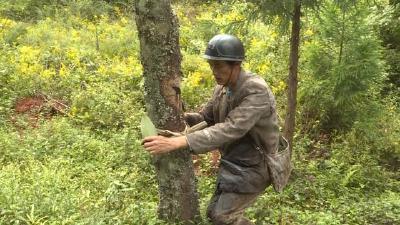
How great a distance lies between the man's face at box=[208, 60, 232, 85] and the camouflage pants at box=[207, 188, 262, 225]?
3.40 ft

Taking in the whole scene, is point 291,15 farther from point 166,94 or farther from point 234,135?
point 234,135

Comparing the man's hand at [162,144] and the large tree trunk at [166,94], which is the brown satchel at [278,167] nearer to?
the large tree trunk at [166,94]

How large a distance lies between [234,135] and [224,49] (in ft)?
2.32

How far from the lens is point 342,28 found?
27.7 ft

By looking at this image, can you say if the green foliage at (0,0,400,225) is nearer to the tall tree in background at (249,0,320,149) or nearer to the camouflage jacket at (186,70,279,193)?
the tall tree in background at (249,0,320,149)

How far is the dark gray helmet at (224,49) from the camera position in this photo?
12.8 feet

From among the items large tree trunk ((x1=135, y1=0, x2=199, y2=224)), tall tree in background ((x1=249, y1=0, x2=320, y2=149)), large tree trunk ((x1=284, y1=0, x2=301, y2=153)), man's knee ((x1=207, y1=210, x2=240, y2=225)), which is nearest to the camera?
large tree trunk ((x1=135, y1=0, x2=199, y2=224))

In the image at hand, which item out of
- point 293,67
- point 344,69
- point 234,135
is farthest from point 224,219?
point 344,69

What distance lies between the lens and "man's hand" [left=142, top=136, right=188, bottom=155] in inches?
147

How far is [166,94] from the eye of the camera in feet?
13.4

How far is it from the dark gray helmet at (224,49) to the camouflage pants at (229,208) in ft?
4.07

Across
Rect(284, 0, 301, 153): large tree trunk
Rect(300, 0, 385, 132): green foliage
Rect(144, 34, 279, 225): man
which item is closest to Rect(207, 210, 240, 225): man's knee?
Rect(144, 34, 279, 225): man

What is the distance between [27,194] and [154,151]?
7.14 ft

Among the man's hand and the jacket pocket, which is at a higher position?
the man's hand
